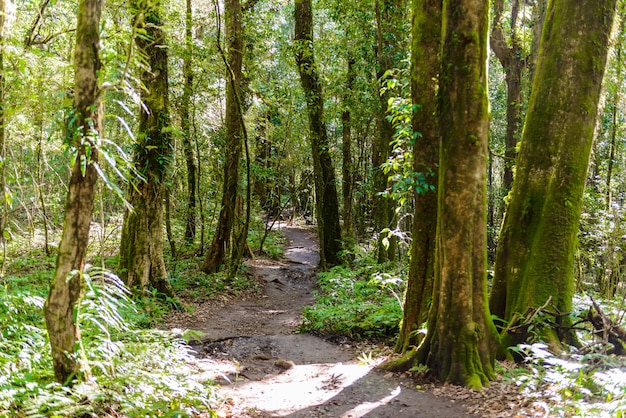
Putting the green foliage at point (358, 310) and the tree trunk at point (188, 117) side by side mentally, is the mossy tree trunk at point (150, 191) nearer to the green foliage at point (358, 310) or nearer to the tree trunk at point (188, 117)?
the tree trunk at point (188, 117)

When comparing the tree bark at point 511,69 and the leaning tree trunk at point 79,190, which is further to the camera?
the tree bark at point 511,69

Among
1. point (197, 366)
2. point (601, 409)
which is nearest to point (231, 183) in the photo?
point (197, 366)

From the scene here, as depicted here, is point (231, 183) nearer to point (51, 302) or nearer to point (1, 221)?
point (1, 221)

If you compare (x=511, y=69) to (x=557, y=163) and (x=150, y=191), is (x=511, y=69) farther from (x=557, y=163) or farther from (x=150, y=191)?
(x=150, y=191)

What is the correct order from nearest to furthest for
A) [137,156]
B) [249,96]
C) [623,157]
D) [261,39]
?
[137,156], [261,39], [249,96], [623,157]

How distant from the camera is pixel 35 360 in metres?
4.77

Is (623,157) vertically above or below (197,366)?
above

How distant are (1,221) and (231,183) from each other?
9092mm

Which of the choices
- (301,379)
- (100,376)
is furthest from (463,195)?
(100,376)

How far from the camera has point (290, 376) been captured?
23.5 ft

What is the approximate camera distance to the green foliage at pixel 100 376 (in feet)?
12.8

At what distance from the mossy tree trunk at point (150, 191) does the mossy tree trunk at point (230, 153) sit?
3.77m

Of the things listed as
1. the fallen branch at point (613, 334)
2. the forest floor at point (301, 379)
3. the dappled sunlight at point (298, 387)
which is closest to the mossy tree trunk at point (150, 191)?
the forest floor at point (301, 379)

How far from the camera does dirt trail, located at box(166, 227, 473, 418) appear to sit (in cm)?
553
